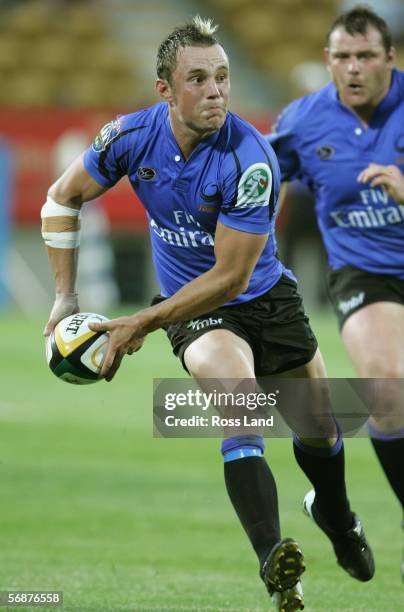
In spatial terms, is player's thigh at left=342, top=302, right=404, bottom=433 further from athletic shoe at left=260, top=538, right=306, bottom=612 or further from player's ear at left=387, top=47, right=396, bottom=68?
athletic shoe at left=260, top=538, right=306, bottom=612

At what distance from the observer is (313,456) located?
5.81m

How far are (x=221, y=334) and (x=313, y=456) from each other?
1.00m

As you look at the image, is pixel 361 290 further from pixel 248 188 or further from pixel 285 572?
pixel 285 572

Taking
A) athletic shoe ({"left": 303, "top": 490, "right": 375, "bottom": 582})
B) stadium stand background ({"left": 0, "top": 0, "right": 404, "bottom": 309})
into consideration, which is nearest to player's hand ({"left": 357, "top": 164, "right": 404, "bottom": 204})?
athletic shoe ({"left": 303, "top": 490, "right": 375, "bottom": 582})

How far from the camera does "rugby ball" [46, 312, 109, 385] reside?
4.98 metres

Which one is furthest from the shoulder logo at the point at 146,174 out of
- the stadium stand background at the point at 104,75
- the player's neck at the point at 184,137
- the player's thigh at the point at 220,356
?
the stadium stand background at the point at 104,75

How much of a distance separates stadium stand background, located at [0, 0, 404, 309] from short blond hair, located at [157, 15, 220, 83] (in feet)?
41.5

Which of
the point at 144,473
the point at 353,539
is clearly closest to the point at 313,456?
the point at 353,539

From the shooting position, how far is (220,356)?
16.2 feet

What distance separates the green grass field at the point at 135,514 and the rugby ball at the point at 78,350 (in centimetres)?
92

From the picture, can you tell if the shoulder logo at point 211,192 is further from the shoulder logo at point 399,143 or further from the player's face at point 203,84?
the shoulder logo at point 399,143

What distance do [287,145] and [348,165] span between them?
13.3 inches

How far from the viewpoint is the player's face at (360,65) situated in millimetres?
6387

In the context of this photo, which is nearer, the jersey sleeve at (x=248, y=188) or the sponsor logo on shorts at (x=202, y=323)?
the jersey sleeve at (x=248, y=188)
